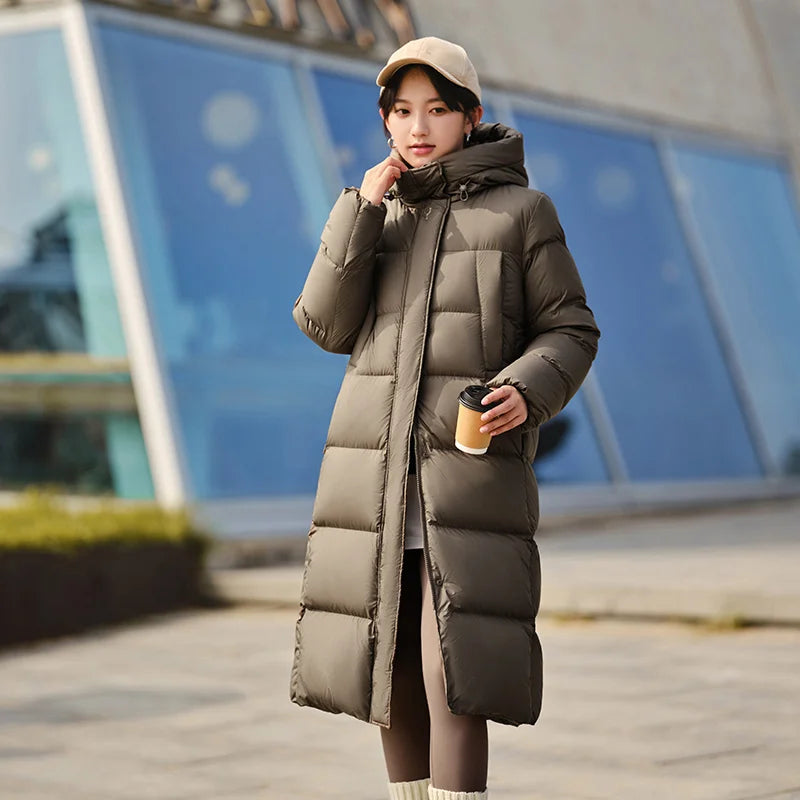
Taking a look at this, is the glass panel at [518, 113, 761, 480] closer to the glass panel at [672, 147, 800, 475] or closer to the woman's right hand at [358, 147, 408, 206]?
the glass panel at [672, 147, 800, 475]

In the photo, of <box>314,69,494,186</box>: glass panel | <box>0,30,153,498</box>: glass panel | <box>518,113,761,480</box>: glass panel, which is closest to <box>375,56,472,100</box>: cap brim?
<box>0,30,153,498</box>: glass panel

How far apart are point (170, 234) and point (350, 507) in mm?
6982

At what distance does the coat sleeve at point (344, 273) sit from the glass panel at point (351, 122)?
25.7 ft

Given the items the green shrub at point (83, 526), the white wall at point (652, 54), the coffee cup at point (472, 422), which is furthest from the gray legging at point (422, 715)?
the white wall at point (652, 54)

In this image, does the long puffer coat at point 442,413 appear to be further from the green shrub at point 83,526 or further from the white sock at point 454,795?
the green shrub at point 83,526

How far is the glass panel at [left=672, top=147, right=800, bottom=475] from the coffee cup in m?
11.3

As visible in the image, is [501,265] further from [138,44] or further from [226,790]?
[138,44]

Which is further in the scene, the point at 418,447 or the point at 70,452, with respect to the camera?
the point at 70,452

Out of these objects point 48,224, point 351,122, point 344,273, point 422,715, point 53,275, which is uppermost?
point 351,122

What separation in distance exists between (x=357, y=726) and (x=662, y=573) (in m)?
3.13

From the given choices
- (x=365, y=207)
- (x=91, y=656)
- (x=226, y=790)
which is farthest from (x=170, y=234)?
(x=365, y=207)

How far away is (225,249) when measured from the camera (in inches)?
404

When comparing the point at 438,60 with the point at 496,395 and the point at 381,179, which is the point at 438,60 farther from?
the point at 496,395

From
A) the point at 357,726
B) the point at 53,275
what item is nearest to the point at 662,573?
the point at 357,726
